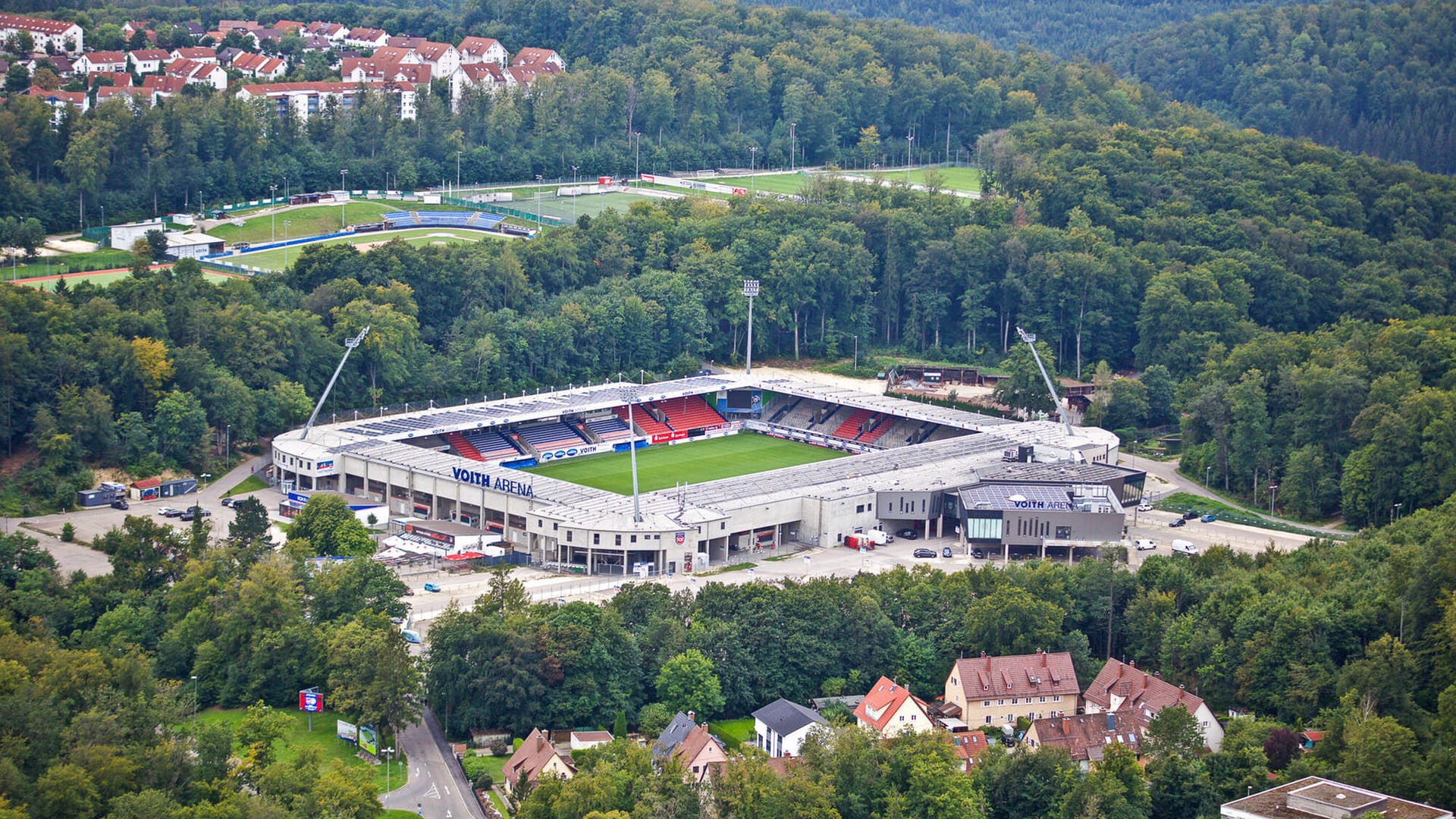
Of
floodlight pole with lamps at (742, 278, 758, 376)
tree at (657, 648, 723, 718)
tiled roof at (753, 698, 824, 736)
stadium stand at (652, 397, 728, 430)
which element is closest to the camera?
tiled roof at (753, 698, 824, 736)

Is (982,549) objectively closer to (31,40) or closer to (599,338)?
(599,338)

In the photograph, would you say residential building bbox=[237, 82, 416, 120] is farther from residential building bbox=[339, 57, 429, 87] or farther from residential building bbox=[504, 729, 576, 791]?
residential building bbox=[504, 729, 576, 791]

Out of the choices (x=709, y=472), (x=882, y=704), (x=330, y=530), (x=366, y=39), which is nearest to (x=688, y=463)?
(x=709, y=472)

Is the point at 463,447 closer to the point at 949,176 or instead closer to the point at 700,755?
the point at 700,755

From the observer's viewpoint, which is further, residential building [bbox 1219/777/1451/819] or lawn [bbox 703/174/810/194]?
lawn [bbox 703/174/810/194]

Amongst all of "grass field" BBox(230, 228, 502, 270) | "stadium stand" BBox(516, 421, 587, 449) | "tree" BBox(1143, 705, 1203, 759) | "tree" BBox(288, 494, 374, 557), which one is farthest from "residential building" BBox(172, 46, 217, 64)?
"tree" BBox(1143, 705, 1203, 759)

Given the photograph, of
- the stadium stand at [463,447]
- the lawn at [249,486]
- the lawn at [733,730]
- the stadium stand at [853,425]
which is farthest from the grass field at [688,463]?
the lawn at [733,730]

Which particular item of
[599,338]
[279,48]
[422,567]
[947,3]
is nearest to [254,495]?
[422,567]
